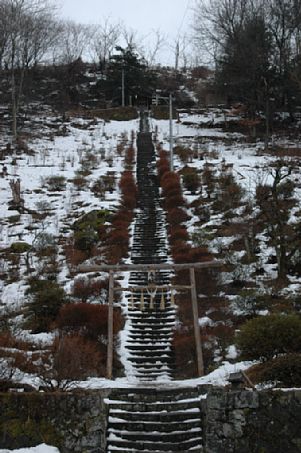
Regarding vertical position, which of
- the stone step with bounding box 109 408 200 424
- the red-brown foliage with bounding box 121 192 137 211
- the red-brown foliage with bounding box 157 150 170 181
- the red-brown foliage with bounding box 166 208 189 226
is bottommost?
the stone step with bounding box 109 408 200 424

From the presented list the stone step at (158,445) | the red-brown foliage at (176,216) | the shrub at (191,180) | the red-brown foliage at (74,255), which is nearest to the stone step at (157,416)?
the stone step at (158,445)

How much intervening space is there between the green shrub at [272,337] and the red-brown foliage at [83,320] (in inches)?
176

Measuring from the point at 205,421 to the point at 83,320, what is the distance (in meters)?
5.44

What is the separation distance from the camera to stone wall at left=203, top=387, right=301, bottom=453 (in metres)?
8.55

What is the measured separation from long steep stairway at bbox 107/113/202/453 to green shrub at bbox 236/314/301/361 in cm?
160

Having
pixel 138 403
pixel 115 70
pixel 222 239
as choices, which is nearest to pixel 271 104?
pixel 115 70

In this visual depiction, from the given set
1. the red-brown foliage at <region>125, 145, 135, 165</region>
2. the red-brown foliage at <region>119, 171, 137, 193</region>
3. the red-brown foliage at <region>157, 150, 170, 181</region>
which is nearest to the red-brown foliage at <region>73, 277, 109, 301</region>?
the red-brown foliage at <region>119, 171, 137, 193</region>

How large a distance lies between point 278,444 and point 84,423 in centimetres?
327

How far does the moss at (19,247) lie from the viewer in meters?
19.6

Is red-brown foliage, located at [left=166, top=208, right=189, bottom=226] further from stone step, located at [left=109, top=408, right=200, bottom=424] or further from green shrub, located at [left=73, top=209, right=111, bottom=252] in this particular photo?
stone step, located at [left=109, top=408, right=200, bottom=424]

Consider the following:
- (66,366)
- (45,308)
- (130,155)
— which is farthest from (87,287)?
(130,155)

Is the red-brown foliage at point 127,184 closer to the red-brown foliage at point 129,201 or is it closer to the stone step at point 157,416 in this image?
the red-brown foliage at point 129,201

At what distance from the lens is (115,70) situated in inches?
1916

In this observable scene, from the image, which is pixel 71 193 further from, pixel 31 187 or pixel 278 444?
pixel 278 444
